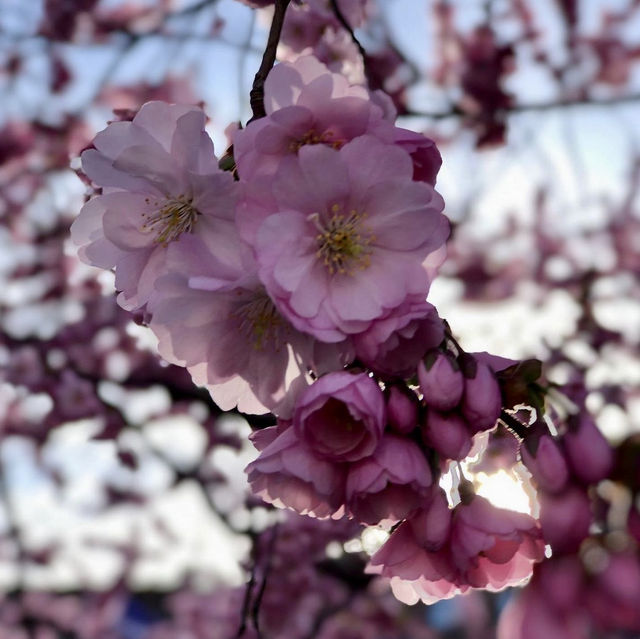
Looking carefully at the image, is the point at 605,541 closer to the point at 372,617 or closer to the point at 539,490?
the point at 539,490

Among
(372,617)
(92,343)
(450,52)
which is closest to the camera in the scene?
(92,343)

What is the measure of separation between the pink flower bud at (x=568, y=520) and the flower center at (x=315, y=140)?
0.46 m

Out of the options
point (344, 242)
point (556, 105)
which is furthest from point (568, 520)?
point (556, 105)

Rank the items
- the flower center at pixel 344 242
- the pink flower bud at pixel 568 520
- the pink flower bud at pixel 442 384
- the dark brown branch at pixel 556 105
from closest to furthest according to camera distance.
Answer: the pink flower bud at pixel 568 520 < the pink flower bud at pixel 442 384 < the flower center at pixel 344 242 < the dark brown branch at pixel 556 105

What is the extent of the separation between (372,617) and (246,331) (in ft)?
14.6

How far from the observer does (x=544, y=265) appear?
5820 mm

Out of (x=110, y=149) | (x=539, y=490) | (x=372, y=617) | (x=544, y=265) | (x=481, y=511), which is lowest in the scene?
(x=372, y=617)

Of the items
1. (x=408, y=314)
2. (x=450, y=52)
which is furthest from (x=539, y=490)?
(x=450, y=52)

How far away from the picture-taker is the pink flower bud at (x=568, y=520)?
1.93 feet

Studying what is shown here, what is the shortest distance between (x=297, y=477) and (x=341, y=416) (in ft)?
0.28

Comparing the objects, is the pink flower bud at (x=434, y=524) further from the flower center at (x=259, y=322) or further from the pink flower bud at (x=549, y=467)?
A: the flower center at (x=259, y=322)

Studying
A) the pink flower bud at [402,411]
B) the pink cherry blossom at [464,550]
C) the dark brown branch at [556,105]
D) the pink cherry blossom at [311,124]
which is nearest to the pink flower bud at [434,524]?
the pink cherry blossom at [464,550]

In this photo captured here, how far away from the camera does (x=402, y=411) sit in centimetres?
73

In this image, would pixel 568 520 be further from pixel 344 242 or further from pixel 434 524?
pixel 344 242
